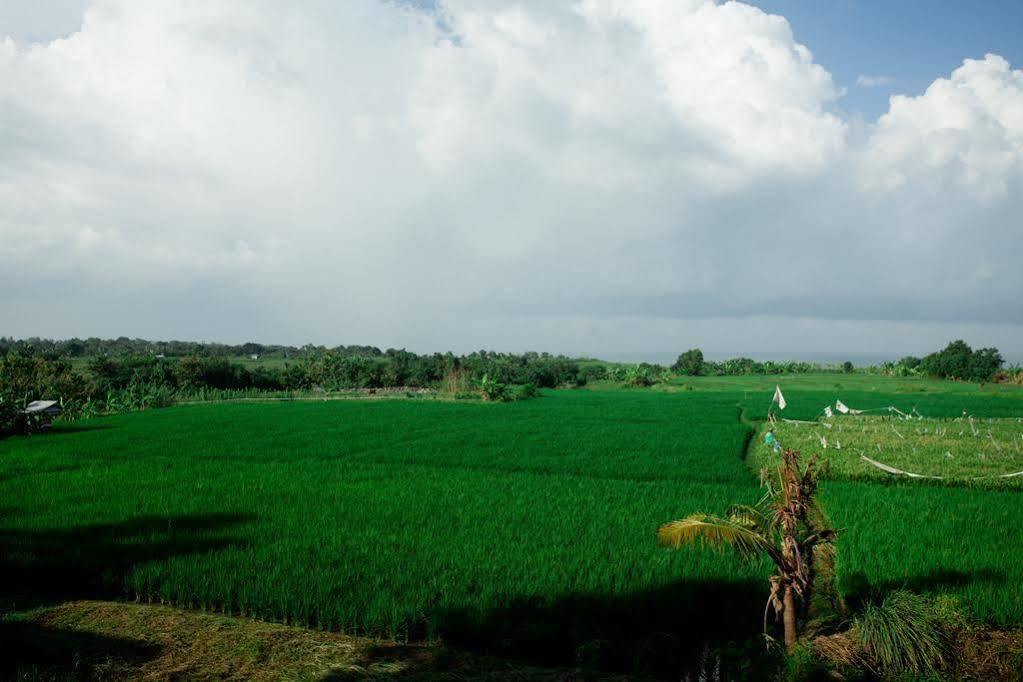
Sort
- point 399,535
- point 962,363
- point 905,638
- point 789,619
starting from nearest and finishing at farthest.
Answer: point 905,638, point 789,619, point 399,535, point 962,363

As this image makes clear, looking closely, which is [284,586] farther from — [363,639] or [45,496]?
[45,496]

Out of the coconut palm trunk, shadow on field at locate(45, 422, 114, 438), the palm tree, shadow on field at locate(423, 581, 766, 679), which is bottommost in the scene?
shadow on field at locate(45, 422, 114, 438)

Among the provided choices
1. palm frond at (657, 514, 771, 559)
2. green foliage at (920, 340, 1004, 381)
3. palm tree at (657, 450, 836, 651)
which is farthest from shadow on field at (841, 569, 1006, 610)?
green foliage at (920, 340, 1004, 381)

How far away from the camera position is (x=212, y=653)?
205 inches

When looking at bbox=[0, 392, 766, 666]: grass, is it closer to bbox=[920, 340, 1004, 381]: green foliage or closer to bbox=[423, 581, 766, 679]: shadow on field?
bbox=[423, 581, 766, 679]: shadow on field

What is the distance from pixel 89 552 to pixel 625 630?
21.3ft

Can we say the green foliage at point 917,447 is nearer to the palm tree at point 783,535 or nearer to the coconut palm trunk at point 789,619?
the palm tree at point 783,535

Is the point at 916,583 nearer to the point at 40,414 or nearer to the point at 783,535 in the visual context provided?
the point at 783,535

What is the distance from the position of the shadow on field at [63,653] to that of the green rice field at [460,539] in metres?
0.90

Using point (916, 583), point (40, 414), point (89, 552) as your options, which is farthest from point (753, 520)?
point (40, 414)

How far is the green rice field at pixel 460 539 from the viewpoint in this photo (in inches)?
226

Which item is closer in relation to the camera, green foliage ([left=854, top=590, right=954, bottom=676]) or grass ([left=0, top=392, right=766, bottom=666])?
green foliage ([left=854, top=590, right=954, bottom=676])

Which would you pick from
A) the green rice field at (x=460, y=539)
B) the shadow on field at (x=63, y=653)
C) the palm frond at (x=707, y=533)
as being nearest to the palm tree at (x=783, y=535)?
the palm frond at (x=707, y=533)

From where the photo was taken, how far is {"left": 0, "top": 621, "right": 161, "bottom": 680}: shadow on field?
467cm
